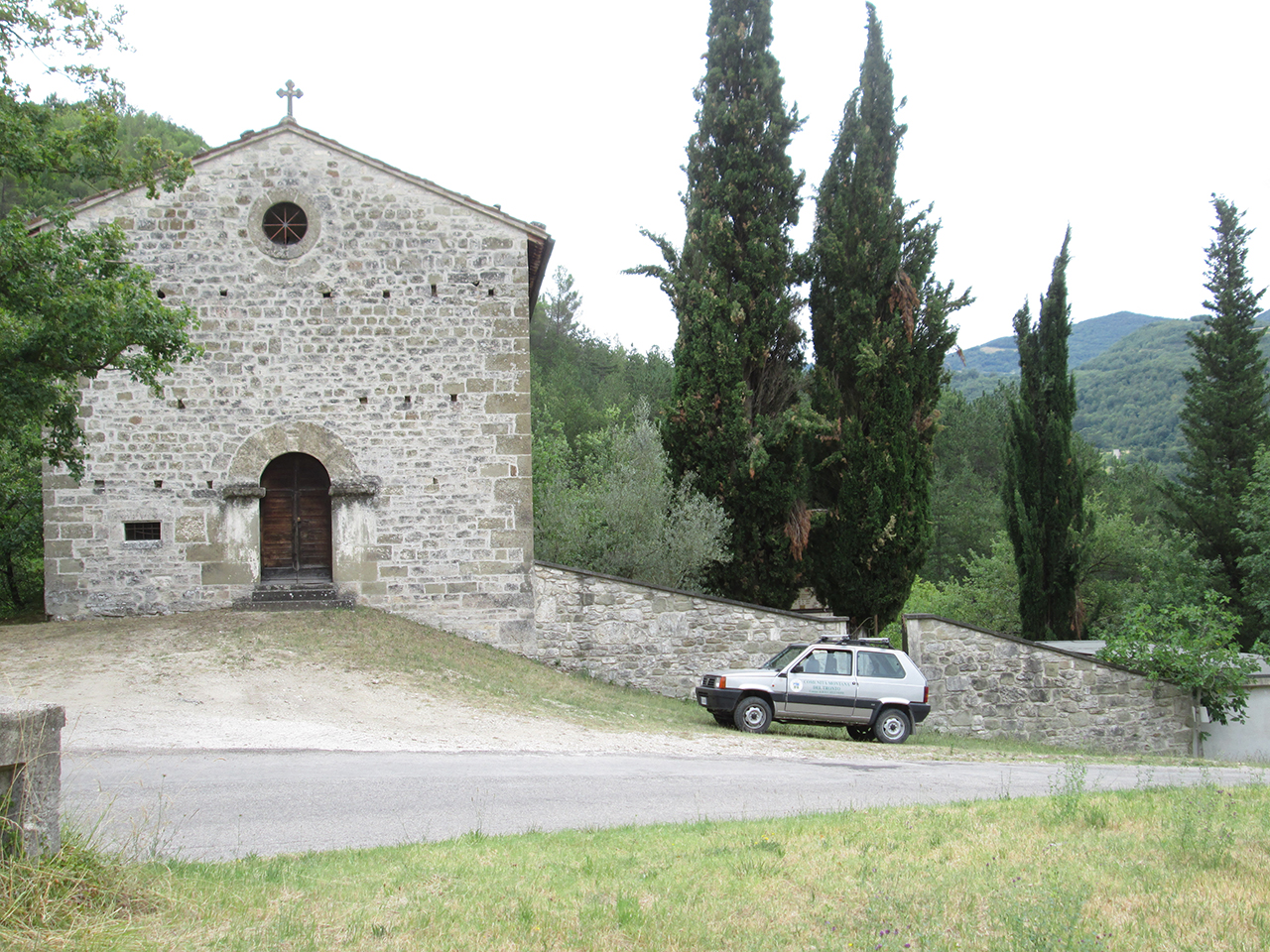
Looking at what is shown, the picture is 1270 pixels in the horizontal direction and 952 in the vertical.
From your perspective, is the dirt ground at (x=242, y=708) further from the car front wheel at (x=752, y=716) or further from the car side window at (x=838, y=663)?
the car side window at (x=838, y=663)

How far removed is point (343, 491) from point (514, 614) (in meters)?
3.57

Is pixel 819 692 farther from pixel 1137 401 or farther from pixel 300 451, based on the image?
pixel 1137 401

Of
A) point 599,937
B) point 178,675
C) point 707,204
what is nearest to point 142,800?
point 599,937

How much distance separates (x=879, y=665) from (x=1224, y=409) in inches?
833

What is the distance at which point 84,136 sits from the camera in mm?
11719

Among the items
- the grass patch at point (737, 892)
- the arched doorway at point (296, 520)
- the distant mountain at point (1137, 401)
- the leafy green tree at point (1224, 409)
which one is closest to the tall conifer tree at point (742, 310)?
the arched doorway at point (296, 520)

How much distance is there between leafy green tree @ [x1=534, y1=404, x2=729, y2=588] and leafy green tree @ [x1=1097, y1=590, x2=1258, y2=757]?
7779 millimetres

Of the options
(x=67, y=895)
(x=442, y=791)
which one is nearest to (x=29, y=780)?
(x=67, y=895)

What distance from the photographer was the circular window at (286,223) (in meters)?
17.0

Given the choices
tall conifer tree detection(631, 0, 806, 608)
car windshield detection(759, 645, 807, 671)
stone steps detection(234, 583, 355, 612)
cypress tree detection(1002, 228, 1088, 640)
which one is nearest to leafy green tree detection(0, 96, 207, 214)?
stone steps detection(234, 583, 355, 612)

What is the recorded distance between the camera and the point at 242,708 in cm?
1210

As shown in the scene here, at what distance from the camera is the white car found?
552 inches

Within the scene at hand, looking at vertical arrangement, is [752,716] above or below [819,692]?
below

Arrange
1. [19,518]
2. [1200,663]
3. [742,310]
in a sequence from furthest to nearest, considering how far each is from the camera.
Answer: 1. [742,310]
2. [19,518]
3. [1200,663]
